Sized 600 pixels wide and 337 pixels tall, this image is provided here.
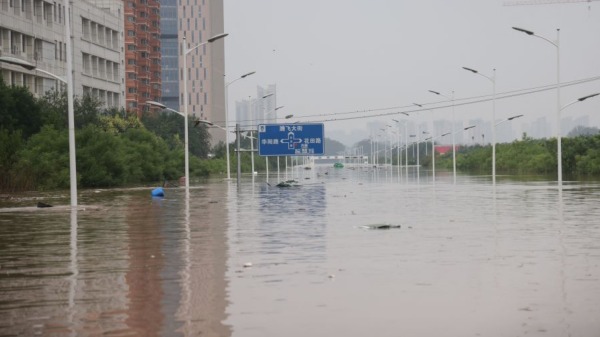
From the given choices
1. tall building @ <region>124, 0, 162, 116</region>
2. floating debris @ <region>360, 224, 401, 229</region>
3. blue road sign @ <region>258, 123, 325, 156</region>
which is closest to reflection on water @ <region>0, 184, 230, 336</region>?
floating debris @ <region>360, 224, 401, 229</region>

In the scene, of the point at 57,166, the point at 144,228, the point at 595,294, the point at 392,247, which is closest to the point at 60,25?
the point at 57,166

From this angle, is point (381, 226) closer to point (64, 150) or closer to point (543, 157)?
point (64, 150)

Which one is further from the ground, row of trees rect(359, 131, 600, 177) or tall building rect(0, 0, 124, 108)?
tall building rect(0, 0, 124, 108)

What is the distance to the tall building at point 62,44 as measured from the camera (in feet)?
262

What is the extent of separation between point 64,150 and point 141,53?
11191 centimetres

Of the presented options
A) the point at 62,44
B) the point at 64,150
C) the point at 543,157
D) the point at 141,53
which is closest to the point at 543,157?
the point at 543,157

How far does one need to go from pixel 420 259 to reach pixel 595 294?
4235mm

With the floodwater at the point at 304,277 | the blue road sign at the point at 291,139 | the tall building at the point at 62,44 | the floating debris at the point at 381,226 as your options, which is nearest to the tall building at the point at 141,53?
the tall building at the point at 62,44

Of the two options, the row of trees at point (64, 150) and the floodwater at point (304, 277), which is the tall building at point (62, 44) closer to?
the row of trees at point (64, 150)

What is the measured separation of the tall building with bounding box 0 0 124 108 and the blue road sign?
1938cm

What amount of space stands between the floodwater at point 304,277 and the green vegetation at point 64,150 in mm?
29363

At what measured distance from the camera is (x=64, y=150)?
5600cm

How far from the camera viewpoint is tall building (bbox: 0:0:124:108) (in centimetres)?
7975

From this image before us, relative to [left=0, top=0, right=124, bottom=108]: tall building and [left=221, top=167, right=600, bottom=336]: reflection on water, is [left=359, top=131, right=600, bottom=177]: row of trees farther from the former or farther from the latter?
[left=221, top=167, right=600, bottom=336]: reflection on water
